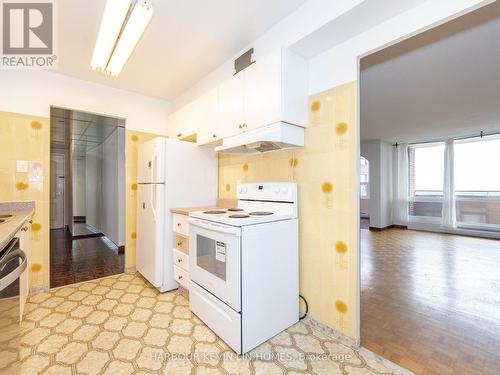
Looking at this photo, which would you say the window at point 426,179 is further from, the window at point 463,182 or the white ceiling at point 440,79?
the white ceiling at point 440,79

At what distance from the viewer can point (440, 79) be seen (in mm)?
2797

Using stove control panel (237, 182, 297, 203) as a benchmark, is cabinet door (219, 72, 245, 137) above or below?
above

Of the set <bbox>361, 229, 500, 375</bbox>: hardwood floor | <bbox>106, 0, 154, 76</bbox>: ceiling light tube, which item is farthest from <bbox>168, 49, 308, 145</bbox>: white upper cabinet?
<bbox>361, 229, 500, 375</bbox>: hardwood floor

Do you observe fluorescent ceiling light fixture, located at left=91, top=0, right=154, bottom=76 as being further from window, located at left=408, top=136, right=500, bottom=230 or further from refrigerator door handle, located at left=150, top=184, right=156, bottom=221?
window, located at left=408, top=136, right=500, bottom=230

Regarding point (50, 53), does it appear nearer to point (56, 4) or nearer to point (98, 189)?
point (56, 4)

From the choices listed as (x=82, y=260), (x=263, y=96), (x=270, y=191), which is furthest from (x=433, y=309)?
(x=82, y=260)

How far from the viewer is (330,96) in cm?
185

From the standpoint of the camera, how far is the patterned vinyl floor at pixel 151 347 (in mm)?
1484

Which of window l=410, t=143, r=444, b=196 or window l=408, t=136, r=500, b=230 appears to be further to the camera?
window l=410, t=143, r=444, b=196

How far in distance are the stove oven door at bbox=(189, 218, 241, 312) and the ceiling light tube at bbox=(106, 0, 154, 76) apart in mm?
1596

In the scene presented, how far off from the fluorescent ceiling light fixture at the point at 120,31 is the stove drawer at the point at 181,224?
164cm

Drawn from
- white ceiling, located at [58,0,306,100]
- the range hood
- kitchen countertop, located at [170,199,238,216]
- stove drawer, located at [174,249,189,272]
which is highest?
white ceiling, located at [58,0,306,100]

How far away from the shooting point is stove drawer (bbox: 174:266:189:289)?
7.74ft

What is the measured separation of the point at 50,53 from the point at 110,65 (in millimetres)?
635
